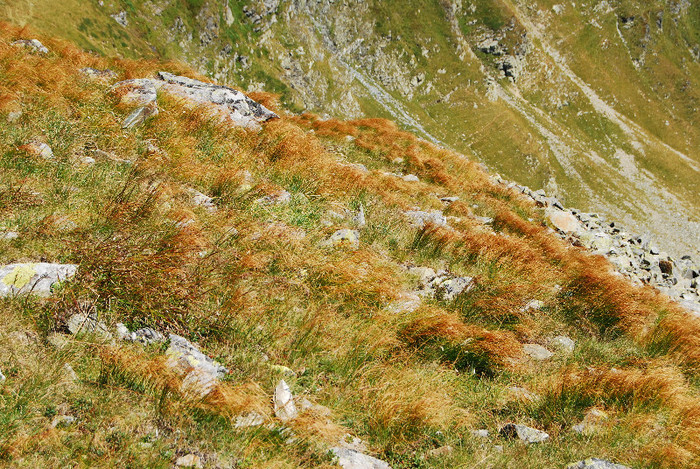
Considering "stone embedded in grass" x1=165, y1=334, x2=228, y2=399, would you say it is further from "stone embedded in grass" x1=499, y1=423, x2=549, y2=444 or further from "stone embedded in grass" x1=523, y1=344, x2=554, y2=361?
"stone embedded in grass" x1=523, y1=344, x2=554, y2=361

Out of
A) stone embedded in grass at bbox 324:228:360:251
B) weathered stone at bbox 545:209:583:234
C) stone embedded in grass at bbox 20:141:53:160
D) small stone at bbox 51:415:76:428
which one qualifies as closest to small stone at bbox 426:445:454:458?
small stone at bbox 51:415:76:428

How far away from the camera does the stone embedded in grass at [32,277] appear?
3932 millimetres

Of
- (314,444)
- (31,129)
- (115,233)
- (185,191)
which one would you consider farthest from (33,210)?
(314,444)

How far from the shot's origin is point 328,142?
53.2 ft

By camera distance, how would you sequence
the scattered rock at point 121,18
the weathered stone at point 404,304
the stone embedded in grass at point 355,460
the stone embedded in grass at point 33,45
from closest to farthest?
1. the stone embedded in grass at point 355,460
2. the weathered stone at point 404,304
3. the stone embedded in grass at point 33,45
4. the scattered rock at point 121,18

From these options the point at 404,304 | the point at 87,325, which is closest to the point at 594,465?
the point at 404,304

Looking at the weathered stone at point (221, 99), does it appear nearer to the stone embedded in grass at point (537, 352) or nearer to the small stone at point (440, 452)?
the stone embedded in grass at point (537, 352)

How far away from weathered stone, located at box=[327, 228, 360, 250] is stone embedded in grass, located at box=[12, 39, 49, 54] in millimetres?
11477

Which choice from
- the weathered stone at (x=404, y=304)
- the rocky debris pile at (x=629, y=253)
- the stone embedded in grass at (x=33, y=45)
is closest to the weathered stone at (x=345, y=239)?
the weathered stone at (x=404, y=304)

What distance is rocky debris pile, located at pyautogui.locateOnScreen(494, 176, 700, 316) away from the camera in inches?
575

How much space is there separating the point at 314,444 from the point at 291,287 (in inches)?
90.8

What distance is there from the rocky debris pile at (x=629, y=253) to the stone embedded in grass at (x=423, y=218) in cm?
678

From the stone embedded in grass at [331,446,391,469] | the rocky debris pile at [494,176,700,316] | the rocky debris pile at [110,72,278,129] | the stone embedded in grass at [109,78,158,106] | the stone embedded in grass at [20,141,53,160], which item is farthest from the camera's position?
the rocky debris pile at [494,176,700,316]

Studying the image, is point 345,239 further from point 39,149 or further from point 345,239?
point 39,149
